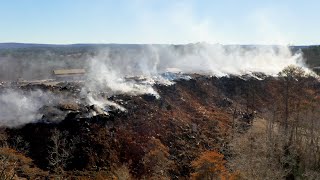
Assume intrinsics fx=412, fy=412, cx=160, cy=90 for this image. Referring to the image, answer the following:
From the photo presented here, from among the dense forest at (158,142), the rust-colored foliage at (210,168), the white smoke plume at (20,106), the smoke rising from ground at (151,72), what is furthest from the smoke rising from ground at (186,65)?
the rust-colored foliage at (210,168)

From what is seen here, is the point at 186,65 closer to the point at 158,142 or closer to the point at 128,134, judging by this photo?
the point at 158,142

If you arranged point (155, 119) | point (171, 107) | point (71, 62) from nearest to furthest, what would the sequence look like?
point (155, 119)
point (171, 107)
point (71, 62)

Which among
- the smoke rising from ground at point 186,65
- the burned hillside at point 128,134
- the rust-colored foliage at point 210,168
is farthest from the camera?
the smoke rising from ground at point 186,65

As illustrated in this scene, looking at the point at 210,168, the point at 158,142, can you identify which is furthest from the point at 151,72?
the point at 210,168

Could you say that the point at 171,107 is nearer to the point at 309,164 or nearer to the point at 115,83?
the point at 115,83

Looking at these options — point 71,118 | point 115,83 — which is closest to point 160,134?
point 71,118

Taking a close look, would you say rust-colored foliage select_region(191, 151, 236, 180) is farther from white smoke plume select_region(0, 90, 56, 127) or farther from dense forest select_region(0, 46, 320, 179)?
white smoke plume select_region(0, 90, 56, 127)

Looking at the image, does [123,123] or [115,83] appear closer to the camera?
[123,123]

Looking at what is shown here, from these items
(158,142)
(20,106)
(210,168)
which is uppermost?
(20,106)

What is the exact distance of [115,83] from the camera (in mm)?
51938

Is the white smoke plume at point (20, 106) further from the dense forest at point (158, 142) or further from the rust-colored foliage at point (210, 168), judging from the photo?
the rust-colored foliage at point (210, 168)

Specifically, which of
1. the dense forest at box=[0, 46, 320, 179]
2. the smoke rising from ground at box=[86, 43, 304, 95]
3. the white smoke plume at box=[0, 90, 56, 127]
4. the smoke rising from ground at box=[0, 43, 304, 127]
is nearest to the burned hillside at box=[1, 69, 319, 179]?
the dense forest at box=[0, 46, 320, 179]

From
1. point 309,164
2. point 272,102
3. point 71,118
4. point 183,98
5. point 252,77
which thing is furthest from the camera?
point 252,77

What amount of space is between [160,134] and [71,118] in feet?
30.1
